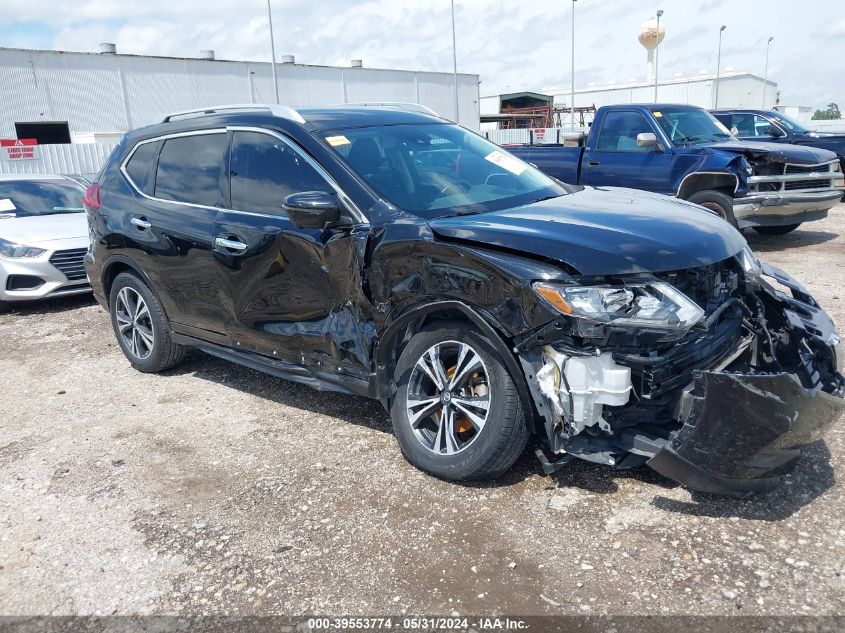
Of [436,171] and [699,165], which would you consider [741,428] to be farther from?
[699,165]

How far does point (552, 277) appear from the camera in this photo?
2973mm

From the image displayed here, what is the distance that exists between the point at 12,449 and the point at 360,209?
2738mm

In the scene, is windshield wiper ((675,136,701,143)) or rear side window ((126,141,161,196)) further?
windshield wiper ((675,136,701,143))

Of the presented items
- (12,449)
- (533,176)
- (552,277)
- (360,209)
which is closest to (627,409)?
(552,277)

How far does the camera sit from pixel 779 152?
9055 millimetres

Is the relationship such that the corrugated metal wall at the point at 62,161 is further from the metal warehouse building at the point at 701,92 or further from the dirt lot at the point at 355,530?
the metal warehouse building at the point at 701,92

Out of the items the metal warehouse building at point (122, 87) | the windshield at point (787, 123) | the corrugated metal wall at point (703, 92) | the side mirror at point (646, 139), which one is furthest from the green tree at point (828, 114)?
the side mirror at point (646, 139)

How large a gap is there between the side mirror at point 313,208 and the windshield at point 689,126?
7.25 meters

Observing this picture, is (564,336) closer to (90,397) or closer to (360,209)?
(360,209)

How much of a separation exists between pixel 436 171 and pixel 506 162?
65 centimetres

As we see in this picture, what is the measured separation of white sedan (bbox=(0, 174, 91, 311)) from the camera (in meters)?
7.80

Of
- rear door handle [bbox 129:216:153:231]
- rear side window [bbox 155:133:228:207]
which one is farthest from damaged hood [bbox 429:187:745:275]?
rear door handle [bbox 129:216:153:231]

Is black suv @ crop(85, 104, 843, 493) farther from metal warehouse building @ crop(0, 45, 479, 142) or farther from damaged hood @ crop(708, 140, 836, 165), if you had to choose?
metal warehouse building @ crop(0, 45, 479, 142)

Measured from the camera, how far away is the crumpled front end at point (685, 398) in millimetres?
2766
